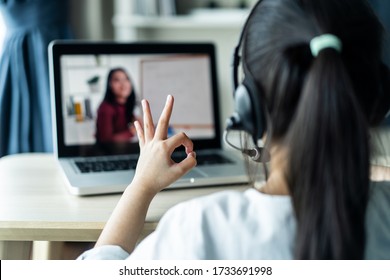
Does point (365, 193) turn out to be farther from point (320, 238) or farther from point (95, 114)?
point (95, 114)

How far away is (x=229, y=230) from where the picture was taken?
0.66 metres

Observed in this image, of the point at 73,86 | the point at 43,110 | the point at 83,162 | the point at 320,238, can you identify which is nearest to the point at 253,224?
the point at 320,238

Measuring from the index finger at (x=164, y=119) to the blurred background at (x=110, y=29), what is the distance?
1152mm

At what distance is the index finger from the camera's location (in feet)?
2.80

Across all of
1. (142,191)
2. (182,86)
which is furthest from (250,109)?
(182,86)

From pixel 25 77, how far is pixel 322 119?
149 cm

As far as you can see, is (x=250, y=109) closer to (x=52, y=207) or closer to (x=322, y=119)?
(x=322, y=119)

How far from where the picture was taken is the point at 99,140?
128 cm

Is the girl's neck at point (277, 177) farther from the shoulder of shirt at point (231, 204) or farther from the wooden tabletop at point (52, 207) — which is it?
the wooden tabletop at point (52, 207)

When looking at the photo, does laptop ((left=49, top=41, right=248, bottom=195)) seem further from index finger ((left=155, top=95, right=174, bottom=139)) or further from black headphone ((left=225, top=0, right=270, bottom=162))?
black headphone ((left=225, top=0, right=270, bottom=162))

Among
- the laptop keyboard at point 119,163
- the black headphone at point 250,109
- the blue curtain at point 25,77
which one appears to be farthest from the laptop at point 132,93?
the blue curtain at point 25,77

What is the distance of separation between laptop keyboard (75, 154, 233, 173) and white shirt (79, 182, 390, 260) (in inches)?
19.1

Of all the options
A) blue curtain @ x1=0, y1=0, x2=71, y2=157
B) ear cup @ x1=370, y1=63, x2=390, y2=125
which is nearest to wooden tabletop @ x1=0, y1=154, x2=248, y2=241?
ear cup @ x1=370, y1=63, x2=390, y2=125

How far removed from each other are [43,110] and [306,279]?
1414 millimetres
